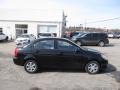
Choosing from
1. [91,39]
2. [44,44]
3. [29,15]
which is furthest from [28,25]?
[44,44]

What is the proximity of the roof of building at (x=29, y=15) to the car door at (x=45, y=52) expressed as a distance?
92.3ft

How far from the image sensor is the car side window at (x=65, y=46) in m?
8.80

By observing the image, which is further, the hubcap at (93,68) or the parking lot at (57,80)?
the hubcap at (93,68)

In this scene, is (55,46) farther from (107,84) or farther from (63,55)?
(107,84)

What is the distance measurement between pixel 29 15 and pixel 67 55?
30.4m

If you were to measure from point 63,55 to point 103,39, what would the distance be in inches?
657

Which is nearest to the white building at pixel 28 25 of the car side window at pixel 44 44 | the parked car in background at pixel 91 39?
the parked car in background at pixel 91 39

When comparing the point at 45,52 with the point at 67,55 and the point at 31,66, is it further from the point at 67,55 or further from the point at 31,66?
the point at 67,55

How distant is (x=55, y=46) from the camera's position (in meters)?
8.80

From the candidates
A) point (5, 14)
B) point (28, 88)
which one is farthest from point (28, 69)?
point (5, 14)

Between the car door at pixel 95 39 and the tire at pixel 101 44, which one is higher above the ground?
the car door at pixel 95 39

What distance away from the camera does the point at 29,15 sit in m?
37.9

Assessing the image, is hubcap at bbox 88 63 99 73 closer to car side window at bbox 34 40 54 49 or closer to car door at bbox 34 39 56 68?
car door at bbox 34 39 56 68

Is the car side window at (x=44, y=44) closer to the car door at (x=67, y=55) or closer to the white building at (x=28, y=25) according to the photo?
the car door at (x=67, y=55)
